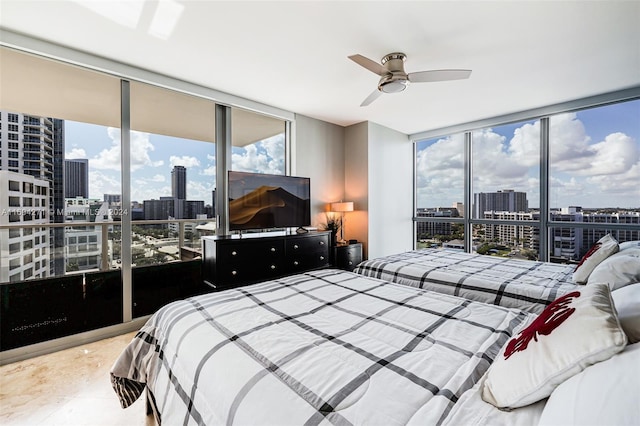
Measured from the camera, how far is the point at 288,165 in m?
4.24

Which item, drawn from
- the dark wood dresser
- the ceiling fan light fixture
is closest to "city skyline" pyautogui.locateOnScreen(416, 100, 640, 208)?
the ceiling fan light fixture

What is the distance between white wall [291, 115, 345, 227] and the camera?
14.1 ft

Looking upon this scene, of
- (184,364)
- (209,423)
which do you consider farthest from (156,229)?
(209,423)

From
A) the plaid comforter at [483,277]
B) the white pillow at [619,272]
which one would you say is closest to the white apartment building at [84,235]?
the plaid comforter at [483,277]

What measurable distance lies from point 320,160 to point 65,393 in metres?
3.76

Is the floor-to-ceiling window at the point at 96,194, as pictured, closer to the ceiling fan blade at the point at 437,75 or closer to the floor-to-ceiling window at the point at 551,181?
the ceiling fan blade at the point at 437,75

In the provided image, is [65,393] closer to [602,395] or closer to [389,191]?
[602,395]

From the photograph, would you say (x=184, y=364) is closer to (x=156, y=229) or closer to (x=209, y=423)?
(x=209, y=423)

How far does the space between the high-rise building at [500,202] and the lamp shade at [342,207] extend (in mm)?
2145

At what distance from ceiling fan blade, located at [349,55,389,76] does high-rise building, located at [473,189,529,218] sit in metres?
3.12

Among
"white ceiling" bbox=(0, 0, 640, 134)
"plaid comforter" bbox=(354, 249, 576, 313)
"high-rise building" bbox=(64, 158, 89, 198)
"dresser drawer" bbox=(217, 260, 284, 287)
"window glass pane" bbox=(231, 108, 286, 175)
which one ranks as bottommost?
"dresser drawer" bbox=(217, 260, 284, 287)

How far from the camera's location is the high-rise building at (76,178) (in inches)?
107

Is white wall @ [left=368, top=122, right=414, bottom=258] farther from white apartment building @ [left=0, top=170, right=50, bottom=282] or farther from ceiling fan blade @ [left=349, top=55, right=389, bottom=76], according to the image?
white apartment building @ [left=0, top=170, right=50, bottom=282]

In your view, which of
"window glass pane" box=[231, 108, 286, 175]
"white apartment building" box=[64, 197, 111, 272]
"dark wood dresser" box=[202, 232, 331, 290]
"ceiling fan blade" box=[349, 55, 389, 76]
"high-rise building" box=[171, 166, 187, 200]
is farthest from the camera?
"window glass pane" box=[231, 108, 286, 175]
